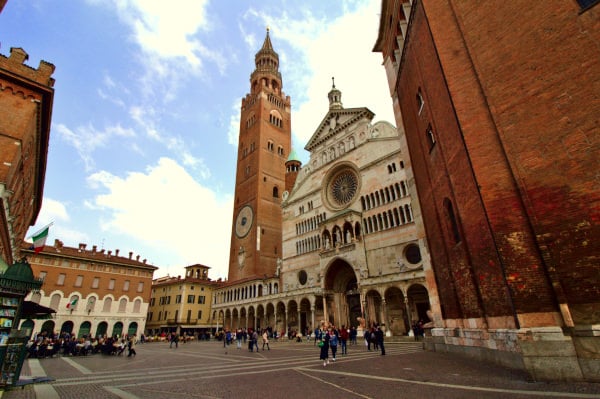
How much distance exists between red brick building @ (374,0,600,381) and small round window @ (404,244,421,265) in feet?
46.1

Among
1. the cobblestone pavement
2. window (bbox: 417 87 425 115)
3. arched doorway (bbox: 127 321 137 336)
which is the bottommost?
the cobblestone pavement

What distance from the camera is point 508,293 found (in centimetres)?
705

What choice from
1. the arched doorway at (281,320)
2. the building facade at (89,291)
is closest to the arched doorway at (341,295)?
the arched doorway at (281,320)

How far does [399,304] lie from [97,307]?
3737 centimetres

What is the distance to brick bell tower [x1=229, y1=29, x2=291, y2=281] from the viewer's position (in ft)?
145

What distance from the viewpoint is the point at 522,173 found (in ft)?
23.1

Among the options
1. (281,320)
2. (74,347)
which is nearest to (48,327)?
(74,347)

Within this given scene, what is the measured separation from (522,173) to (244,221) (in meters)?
43.2

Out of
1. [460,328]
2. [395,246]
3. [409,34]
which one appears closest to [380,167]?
[395,246]

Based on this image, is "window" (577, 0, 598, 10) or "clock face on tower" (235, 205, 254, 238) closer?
"window" (577, 0, 598, 10)

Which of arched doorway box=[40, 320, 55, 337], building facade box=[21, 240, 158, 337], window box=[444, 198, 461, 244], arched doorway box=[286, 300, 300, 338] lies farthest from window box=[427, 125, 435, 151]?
arched doorway box=[40, 320, 55, 337]

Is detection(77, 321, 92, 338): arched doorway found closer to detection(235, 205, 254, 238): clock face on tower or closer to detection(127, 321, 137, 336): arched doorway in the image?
detection(127, 321, 137, 336): arched doorway

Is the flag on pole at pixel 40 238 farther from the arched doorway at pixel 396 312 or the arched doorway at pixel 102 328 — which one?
the arched doorway at pixel 102 328

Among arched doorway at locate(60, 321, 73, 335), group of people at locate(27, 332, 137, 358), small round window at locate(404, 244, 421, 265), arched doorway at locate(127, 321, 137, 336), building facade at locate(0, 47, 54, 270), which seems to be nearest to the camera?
building facade at locate(0, 47, 54, 270)
